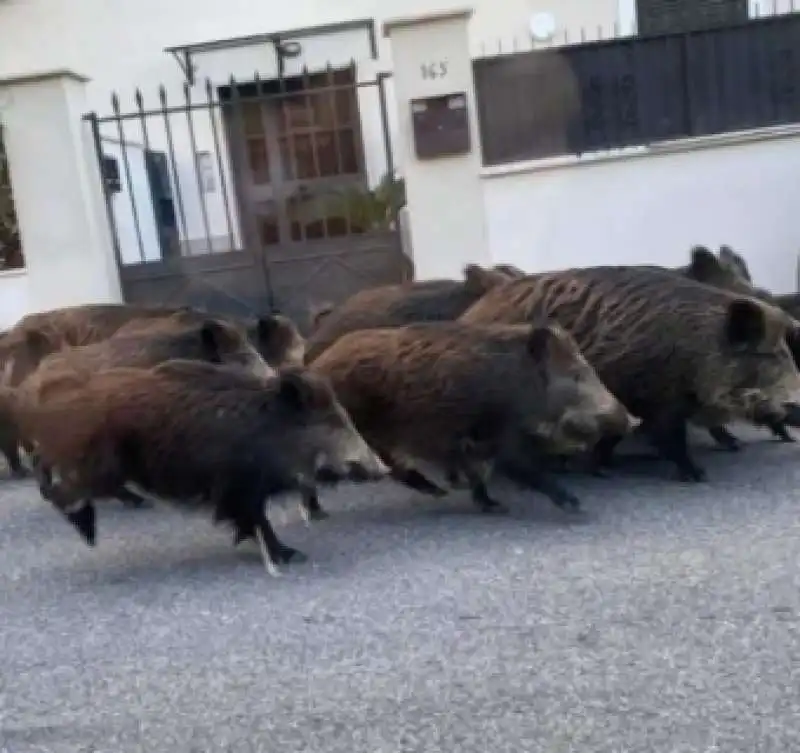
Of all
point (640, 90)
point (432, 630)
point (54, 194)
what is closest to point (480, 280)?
point (432, 630)

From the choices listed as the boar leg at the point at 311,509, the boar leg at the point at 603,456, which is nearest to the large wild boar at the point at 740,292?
the boar leg at the point at 603,456

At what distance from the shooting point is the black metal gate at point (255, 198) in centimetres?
951

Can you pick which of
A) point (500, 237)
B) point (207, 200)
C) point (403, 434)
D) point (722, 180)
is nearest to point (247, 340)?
point (403, 434)

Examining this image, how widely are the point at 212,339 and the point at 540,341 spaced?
177 centimetres

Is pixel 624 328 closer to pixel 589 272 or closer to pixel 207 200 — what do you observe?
pixel 589 272

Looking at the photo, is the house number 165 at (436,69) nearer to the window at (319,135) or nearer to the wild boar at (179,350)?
the wild boar at (179,350)

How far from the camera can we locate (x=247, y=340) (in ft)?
20.5

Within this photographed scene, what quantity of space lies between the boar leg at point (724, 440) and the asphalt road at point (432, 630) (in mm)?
457

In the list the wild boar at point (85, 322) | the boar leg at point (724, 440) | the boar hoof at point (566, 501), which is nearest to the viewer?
the boar hoof at point (566, 501)

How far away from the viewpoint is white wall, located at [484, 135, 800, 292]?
29.9 feet

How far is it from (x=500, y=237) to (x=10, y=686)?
610 cm

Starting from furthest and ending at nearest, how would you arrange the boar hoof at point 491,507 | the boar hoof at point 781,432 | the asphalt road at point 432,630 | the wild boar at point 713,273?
the wild boar at point 713,273 → the boar hoof at point 781,432 → the boar hoof at point 491,507 → the asphalt road at point 432,630

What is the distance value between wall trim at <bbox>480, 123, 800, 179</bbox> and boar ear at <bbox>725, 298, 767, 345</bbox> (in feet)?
12.9

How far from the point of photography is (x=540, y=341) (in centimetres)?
522
